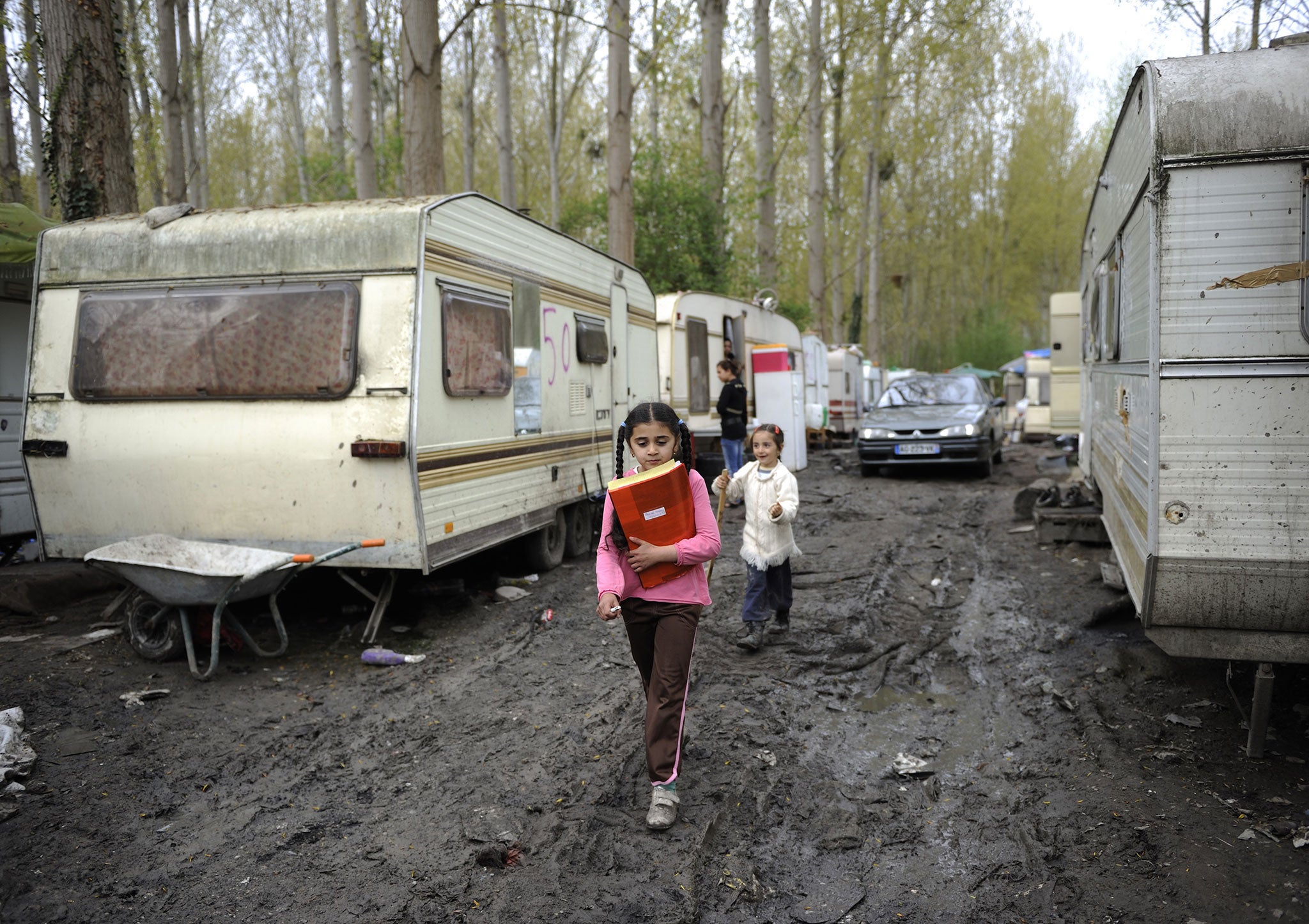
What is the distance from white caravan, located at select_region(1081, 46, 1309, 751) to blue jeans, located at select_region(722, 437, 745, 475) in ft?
27.1

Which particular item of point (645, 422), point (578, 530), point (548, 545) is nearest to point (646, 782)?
point (645, 422)

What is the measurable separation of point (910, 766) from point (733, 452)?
321 inches

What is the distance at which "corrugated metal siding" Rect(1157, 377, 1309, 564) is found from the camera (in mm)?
3635

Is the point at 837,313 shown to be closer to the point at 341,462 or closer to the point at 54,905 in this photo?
the point at 341,462

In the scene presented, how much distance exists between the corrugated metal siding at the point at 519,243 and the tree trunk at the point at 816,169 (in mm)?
14995

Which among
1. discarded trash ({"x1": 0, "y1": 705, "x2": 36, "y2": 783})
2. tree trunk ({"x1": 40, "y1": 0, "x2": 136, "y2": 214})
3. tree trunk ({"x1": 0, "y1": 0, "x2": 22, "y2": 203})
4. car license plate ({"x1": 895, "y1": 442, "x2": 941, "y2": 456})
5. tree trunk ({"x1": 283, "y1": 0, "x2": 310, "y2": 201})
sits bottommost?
discarded trash ({"x1": 0, "y1": 705, "x2": 36, "y2": 783})

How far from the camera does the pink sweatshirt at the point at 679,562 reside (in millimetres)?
3705

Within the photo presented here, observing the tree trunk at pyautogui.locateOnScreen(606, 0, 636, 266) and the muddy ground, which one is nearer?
the muddy ground

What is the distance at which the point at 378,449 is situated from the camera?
5.66 metres

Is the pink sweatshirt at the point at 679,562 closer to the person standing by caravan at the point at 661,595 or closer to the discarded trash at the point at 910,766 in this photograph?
the person standing by caravan at the point at 661,595

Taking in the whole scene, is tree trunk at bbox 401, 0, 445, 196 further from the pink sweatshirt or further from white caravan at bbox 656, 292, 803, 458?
the pink sweatshirt

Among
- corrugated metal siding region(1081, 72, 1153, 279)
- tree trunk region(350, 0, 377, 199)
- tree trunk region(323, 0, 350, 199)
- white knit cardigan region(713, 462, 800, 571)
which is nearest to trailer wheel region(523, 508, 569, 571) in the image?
white knit cardigan region(713, 462, 800, 571)

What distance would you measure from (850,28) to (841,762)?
2265 centimetres

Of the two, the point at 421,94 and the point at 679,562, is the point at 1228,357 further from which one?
the point at 421,94
